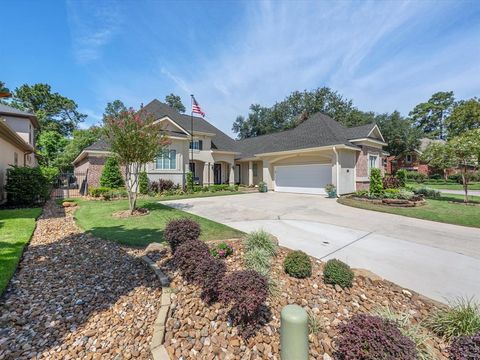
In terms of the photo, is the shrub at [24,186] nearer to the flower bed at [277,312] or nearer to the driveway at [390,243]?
the driveway at [390,243]

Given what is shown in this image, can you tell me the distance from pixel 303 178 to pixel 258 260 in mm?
14408

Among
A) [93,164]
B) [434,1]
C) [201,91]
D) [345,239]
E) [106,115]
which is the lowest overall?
[345,239]

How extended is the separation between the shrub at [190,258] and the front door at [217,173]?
63.3 feet

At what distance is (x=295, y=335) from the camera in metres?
2.01

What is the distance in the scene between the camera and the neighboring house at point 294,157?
632 inches

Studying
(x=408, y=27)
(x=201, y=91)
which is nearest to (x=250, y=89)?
(x=201, y=91)

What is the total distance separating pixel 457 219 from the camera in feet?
27.5

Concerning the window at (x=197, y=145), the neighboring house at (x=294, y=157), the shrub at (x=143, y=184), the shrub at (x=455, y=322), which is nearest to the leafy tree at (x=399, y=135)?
the neighboring house at (x=294, y=157)

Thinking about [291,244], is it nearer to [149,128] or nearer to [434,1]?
[149,128]

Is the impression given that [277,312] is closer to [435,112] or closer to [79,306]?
Result: [79,306]

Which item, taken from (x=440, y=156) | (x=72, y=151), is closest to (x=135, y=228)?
(x=440, y=156)

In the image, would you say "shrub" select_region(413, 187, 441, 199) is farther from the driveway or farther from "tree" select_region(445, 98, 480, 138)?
"tree" select_region(445, 98, 480, 138)

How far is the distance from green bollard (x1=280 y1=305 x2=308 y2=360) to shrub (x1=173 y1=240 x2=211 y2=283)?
1.63m

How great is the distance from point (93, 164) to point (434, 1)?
68.1ft
